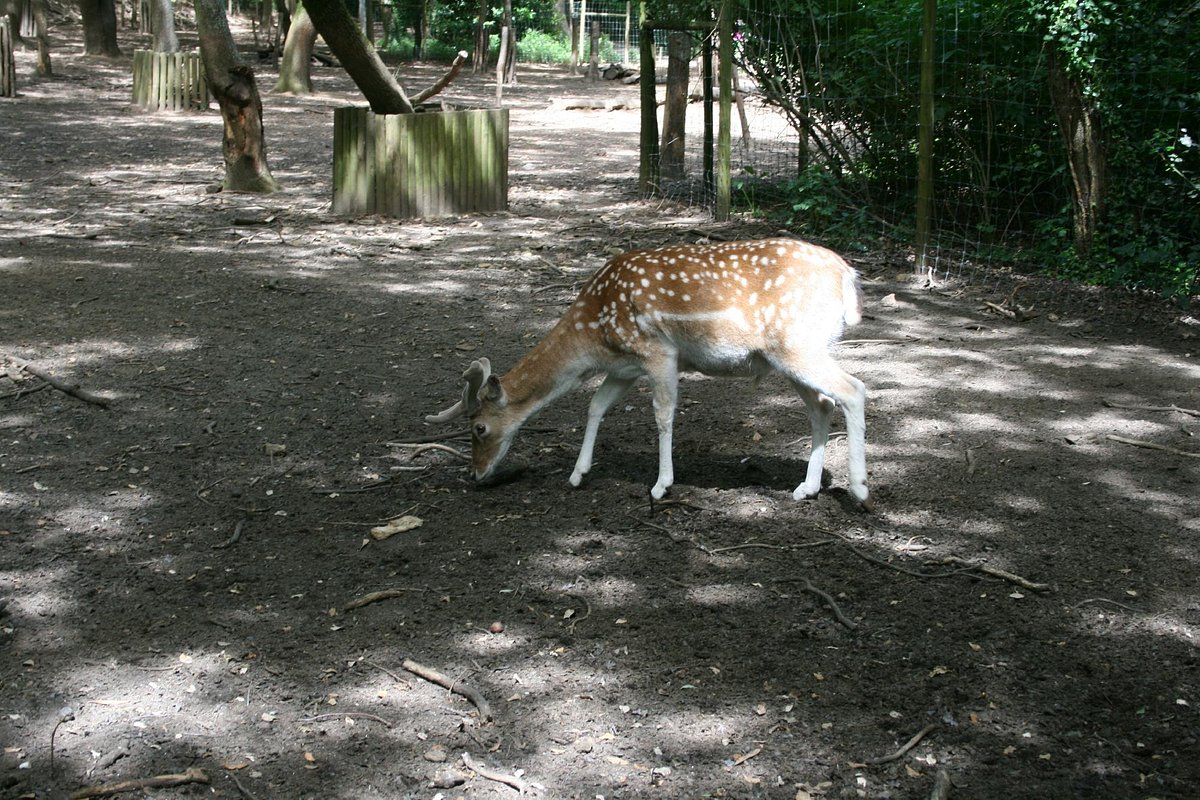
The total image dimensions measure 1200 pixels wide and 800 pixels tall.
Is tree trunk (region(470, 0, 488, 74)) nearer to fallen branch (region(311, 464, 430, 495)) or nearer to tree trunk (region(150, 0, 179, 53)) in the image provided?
tree trunk (region(150, 0, 179, 53))

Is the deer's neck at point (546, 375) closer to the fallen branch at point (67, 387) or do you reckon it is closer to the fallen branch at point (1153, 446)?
the fallen branch at point (67, 387)

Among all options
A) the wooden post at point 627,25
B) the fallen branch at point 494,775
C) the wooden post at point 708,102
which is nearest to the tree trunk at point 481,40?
the wooden post at point 627,25

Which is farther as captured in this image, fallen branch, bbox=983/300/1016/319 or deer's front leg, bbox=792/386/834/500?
fallen branch, bbox=983/300/1016/319

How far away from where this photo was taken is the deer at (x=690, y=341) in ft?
17.0

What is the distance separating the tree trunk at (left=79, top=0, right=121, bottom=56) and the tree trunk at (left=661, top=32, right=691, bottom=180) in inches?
850

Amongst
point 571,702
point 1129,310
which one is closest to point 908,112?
point 1129,310

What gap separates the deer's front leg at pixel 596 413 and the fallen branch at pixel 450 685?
5.49ft

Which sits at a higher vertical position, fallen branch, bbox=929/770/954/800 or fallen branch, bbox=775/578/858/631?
fallen branch, bbox=775/578/858/631

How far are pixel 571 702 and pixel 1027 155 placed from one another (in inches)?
272

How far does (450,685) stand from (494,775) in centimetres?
52

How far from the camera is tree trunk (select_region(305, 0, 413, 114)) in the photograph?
11.4m

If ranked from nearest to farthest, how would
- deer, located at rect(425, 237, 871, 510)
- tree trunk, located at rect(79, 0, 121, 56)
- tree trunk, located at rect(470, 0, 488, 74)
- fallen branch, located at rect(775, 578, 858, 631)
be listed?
fallen branch, located at rect(775, 578, 858, 631) → deer, located at rect(425, 237, 871, 510) → tree trunk, located at rect(79, 0, 121, 56) → tree trunk, located at rect(470, 0, 488, 74)

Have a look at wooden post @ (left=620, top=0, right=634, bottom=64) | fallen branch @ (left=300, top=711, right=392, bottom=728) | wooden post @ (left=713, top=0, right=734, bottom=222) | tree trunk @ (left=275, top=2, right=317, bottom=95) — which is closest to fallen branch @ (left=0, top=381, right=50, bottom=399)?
fallen branch @ (left=300, top=711, right=392, bottom=728)

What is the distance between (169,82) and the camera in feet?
69.5
